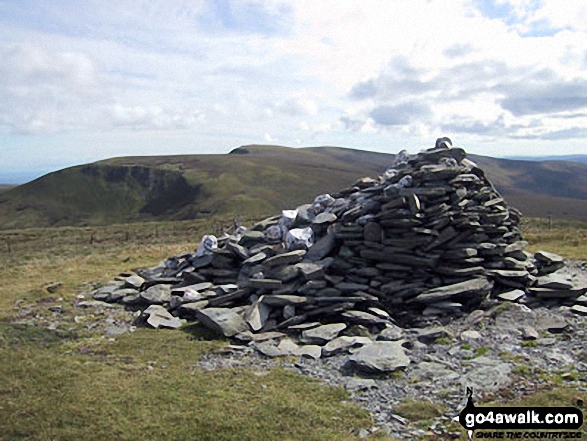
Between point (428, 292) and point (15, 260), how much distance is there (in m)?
36.2

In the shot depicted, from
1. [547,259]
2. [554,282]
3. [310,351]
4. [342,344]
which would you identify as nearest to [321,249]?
[342,344]

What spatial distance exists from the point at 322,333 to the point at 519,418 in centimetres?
681

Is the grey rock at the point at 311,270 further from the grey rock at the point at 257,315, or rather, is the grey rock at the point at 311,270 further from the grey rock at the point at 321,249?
the grey rock at the point at 257,315

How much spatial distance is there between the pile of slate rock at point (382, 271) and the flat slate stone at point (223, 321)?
0.04 meters

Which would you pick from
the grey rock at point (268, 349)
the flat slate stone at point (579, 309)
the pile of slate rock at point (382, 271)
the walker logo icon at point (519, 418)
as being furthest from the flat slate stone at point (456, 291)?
the walker logo icon at point (519, 418)

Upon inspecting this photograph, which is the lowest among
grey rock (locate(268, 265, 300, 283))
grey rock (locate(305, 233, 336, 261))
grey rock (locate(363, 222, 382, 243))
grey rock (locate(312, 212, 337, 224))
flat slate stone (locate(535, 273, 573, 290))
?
flat slate stone (locate(535, 273, 573, 290))

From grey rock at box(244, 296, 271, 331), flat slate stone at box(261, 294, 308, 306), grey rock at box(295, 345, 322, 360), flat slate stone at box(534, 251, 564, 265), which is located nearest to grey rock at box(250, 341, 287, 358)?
grey rock at box(295, 345, 322, 360)

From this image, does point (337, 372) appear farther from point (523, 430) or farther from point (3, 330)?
point (3, 330)

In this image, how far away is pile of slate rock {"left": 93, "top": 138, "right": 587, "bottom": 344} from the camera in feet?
54.7

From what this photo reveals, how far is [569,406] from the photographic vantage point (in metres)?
9.74

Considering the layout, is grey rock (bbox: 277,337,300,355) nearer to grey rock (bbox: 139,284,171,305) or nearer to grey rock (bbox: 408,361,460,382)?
grey rock (bbox: 408,361,460,382)

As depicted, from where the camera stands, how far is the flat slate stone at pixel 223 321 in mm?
15880

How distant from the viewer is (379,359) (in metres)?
12.7

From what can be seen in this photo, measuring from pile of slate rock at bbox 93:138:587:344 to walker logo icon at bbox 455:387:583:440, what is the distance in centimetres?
602
